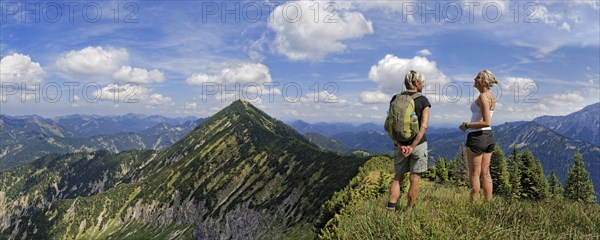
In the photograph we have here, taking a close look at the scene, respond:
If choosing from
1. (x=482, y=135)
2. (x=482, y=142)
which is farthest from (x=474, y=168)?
(x=482, y=135)

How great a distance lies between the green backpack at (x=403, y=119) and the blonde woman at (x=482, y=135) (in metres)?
2.45

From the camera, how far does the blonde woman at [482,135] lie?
11.1m

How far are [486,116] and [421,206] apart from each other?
161 inches

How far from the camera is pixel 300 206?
15500 centimetres

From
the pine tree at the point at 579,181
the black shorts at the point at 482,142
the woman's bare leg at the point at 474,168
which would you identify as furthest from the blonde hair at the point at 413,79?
the pine tree at the point at 579,181

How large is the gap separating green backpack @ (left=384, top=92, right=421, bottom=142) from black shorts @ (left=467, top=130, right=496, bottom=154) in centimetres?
249

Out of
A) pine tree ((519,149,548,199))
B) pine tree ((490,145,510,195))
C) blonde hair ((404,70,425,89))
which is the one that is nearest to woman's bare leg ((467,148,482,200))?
blonde hair ((404,70,425,89))

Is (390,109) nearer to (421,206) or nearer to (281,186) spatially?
(421,206)

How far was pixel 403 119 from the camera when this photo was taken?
9.83 m

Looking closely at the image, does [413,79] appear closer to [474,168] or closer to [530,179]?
[474,168]

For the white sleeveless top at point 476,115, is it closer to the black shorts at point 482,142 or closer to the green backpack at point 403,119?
the black shorts at point 482,142

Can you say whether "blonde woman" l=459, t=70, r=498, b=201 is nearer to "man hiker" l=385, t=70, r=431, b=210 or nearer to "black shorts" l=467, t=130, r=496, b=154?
"black shorts" l=467, t=130, r=496, b=154

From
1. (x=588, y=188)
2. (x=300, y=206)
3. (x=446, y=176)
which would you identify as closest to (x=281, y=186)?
(x=300, y=206)

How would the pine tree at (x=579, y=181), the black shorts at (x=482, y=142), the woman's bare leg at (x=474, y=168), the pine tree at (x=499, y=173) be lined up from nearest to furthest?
the woman's bare leg at (x=474, y=168), the black shorts at (x=482, y=142), the pine tree at (x=499, y=173), the pine tree at (x=579, y=181)
